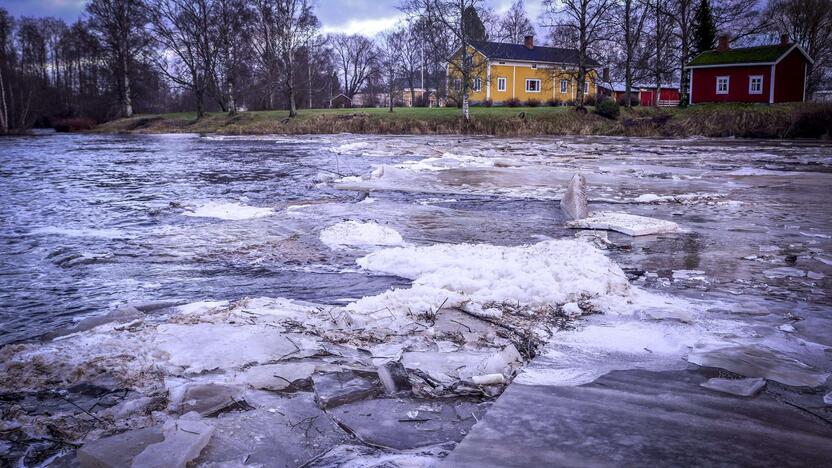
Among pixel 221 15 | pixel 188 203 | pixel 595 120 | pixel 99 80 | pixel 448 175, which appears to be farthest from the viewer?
pixel 99 80

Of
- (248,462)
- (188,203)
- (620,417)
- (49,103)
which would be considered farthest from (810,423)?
(49,103)

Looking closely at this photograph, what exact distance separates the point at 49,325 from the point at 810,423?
171 inches

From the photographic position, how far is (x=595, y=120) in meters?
33.3

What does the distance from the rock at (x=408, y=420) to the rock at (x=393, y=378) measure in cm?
9

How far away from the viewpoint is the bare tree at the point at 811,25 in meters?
44.4

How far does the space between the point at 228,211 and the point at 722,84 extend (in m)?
38.9

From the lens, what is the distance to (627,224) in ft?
22.8

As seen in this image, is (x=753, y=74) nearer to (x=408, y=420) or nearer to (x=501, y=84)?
(x=501, y=84)

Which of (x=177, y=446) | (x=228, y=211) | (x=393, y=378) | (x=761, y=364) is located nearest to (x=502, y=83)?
(x=228, y=211)

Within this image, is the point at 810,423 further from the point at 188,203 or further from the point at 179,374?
the point at 188,203

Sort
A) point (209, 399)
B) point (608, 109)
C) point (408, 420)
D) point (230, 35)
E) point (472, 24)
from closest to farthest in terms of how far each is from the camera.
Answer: point (408, 420)
point (209, 399)
point (608, 109)
point (472, 24)
point (230, 35)

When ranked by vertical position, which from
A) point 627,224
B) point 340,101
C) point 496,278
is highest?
point 340,101

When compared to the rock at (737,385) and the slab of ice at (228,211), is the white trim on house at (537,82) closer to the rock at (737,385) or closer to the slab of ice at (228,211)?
the slab of ice at (228,211)

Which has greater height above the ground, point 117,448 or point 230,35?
point 230,35
